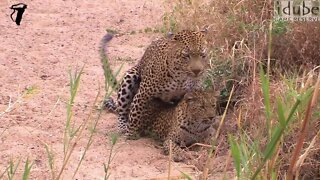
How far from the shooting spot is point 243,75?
564 cm

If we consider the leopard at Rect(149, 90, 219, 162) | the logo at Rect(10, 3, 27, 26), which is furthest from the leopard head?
the logo at Rect(10, 3, 27, 26)

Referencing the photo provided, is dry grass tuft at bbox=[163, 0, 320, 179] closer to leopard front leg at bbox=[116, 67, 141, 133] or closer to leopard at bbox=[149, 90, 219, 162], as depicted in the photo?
leopard at bbox=[149, 90, 219, 162]

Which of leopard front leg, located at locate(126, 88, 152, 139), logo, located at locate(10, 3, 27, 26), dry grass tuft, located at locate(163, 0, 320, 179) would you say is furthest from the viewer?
logo, located at locate(10, 3, 27, 26)

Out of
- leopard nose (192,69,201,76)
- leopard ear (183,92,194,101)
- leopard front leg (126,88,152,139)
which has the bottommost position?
leopard front leg (126,88,152,139)

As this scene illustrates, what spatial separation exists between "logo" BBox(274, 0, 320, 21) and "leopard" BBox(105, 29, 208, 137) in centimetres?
78

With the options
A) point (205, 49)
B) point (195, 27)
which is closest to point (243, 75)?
point (205, 49)

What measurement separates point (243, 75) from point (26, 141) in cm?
178

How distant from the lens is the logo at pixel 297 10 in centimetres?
583

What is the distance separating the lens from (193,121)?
5402 mm

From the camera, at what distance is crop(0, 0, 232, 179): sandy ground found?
4.91m

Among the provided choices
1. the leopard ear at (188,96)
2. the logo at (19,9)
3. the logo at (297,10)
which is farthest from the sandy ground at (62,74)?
the logo at (297,10)

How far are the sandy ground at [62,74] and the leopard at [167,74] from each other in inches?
7.8

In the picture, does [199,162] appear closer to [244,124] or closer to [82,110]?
[244,124]

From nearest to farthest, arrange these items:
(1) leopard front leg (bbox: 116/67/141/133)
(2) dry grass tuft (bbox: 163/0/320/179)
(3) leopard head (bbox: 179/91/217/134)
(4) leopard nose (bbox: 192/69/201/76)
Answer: (2) dry grass tuft (bbox: 163/0/320/179) < (3) leopard head (bbox: 179/91/217/134) < (4) leopard nose (bbox: 192/69/201/76) < (1) leopard front leg (bbox: 116/67/141/133)
